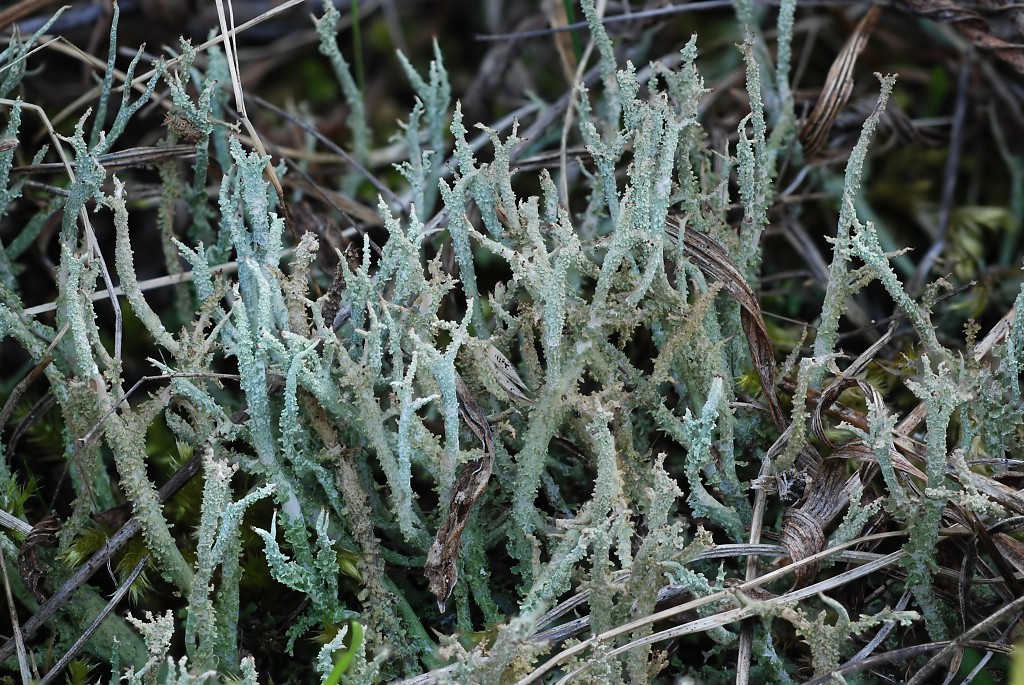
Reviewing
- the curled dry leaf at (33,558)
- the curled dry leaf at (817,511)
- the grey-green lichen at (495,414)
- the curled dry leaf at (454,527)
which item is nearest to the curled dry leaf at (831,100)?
the grey-green lichen at (495,414)

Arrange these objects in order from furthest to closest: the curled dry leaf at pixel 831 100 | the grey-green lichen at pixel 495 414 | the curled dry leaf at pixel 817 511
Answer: the curled dry leaf at pixel 831 100 < the curled dry leaf at pixel 817 511 < the grey-green lichen at pixel 495 414

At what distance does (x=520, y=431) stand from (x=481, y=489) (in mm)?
162

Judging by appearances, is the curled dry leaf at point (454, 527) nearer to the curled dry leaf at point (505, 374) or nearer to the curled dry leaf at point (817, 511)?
the curled dry leaf at point (505, 374)

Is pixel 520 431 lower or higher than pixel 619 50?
lower

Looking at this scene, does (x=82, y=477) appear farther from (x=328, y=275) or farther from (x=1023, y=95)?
(x=1023, y=95)

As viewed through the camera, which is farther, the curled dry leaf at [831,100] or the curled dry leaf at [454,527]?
the curled dry leaf at [831,100]

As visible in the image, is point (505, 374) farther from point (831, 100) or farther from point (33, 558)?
point (831, 100)

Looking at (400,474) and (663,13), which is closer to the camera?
(400,474)

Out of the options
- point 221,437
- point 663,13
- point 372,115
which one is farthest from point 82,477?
point 372,115

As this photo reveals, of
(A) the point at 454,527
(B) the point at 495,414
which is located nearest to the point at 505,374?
(B) the point at 495,414

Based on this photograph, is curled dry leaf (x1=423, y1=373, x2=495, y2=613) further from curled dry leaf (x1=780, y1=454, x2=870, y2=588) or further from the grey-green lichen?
curled dry leaf (x1=780, y1=454, x2=870, y2=588)

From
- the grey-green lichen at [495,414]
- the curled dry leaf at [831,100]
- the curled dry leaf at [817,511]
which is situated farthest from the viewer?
the curled dry leaf at [831,100]

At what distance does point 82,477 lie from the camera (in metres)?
1.30

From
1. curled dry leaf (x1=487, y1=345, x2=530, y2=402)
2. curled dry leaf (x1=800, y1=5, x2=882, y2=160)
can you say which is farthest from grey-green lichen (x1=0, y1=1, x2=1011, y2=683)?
curled dry leaf (x1=800, y1=5, x2=882, y2=160)
